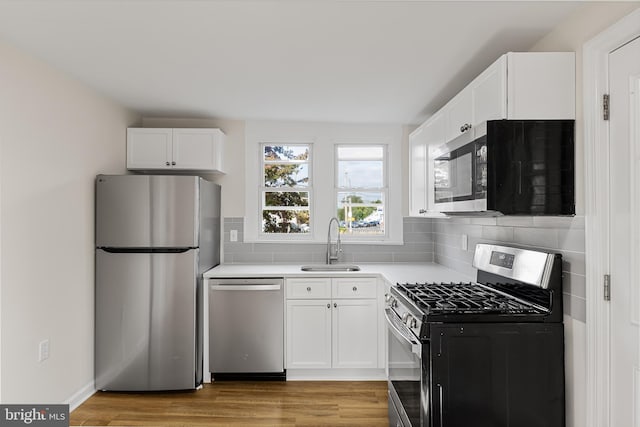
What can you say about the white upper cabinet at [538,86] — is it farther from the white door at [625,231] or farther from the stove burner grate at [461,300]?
the stove burner grate at [461,300]

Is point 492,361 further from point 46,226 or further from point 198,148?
point 198,148

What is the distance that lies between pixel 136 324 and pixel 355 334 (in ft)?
5.63

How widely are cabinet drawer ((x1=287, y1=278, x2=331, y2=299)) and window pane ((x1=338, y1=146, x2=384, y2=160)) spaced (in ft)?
4.59

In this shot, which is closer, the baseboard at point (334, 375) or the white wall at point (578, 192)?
the white wall at point (578, 192)

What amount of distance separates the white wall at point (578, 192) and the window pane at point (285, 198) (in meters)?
2.62

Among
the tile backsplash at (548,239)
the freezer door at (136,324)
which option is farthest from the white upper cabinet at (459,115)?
the freezer door at (136,324)

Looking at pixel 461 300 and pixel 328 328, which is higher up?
pixel 461 300

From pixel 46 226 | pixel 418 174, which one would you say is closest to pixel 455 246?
pixel 418 174

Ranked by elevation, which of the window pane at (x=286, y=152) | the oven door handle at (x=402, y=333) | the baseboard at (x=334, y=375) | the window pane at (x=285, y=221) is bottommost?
the baseboard at (x=334, y=375)

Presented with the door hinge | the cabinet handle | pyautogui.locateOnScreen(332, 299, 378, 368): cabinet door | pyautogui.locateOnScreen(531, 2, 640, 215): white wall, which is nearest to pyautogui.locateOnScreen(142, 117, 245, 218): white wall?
pyautogui.locateOnScreen(332, 299, 378, 368): cabinet door

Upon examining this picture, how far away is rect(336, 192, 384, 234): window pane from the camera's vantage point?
405cm

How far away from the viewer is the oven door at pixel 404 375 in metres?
1.86

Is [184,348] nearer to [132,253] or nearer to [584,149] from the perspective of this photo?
[132,253]

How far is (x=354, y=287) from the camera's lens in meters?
3.32
